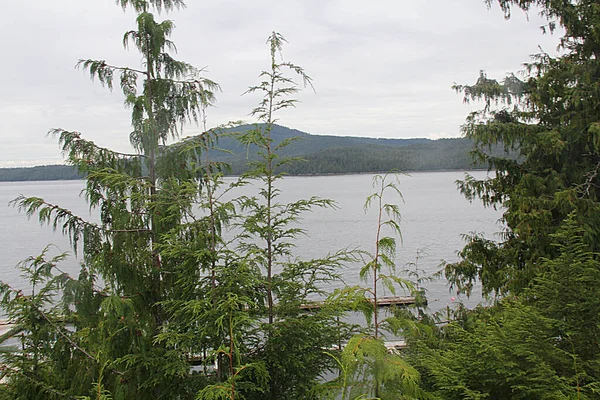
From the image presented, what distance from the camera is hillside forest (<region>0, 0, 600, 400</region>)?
11.5ft

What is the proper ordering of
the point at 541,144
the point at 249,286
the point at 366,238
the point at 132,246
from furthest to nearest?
the point at 366,238 → the point at 541,144 → the point at 132,246 → the point at 249,286

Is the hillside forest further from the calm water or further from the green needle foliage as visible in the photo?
the calm water

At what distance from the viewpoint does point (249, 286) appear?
4.77 m

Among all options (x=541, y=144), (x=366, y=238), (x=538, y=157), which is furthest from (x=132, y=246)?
(x=366, y=238)

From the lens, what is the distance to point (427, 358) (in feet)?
12.7

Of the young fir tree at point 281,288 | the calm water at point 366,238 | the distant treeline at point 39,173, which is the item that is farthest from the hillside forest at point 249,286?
the distant treeline at point 39,173

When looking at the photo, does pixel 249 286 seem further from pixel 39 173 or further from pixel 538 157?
pixel 39 173

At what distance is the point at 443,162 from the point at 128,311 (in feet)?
329

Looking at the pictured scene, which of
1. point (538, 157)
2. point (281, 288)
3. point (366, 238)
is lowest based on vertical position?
point (366, 238)

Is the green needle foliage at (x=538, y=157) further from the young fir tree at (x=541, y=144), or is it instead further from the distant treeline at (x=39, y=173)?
the distant treeline at (x=39, y=173)

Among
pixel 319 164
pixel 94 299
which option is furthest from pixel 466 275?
pixel 319 164

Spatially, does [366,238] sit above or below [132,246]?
below

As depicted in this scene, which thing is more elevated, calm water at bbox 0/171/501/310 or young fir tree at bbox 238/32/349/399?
young fir tree at bbox 238/32/349/399

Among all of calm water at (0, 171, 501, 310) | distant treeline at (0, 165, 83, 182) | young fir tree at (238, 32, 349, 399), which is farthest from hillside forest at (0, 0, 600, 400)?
distant treeline at (0, 165, 83, 182)
